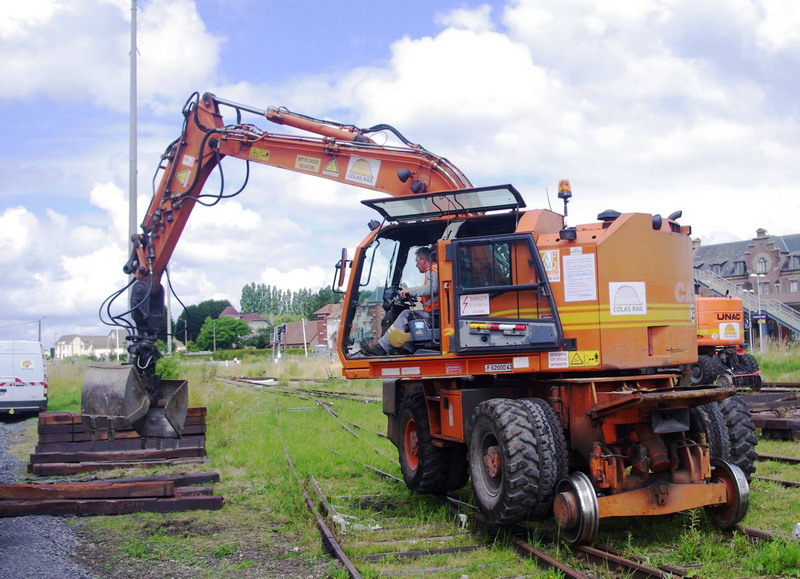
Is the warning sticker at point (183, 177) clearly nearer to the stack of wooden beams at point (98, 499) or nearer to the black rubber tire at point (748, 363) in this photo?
the stack of wooden beams at point (98, 499)

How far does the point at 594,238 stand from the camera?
6.97 m

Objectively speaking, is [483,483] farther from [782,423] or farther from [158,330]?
[782,423]

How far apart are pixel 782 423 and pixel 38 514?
10.3 meters

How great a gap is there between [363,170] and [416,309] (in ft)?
7.16

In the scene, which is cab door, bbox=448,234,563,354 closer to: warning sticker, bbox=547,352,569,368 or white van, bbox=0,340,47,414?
warning sticker, bbox=547,352,569,368

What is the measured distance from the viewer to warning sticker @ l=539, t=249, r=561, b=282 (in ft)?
23.1

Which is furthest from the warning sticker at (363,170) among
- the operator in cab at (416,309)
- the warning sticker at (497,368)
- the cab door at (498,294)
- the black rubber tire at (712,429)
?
the black rubber tire at (712,429)

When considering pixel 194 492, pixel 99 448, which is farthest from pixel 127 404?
pixel 99 448

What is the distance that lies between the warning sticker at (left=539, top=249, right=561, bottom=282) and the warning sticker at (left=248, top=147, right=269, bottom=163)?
14.3 ft

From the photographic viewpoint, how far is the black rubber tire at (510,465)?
21.3ft

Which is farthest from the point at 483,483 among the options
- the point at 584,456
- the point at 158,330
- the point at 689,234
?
→ the point at 158,330

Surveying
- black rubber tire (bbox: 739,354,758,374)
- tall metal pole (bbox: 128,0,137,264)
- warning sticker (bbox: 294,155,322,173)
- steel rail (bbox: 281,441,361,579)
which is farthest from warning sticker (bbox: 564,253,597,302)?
black rubber tire (bbox: 739,354,758,374)

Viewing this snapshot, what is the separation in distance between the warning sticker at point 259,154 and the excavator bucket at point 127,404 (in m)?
3.15

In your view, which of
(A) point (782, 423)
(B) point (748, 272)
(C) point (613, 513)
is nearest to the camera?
(C) point (613, 513)
